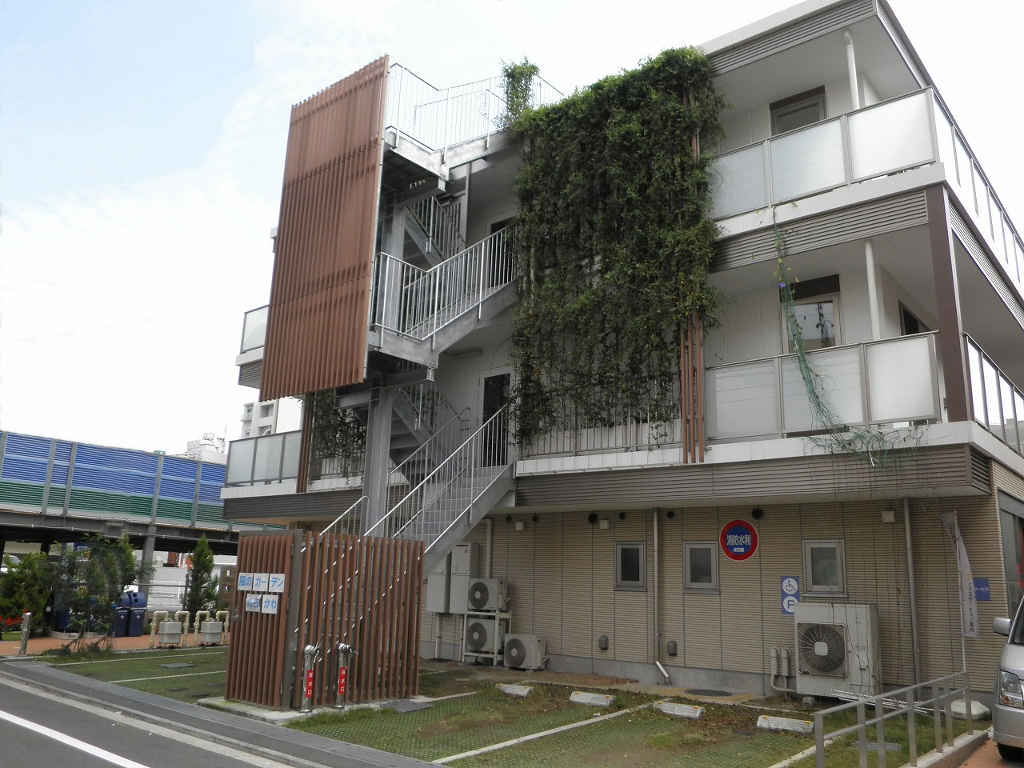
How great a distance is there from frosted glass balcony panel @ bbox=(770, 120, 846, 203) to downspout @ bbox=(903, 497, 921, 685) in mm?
4578

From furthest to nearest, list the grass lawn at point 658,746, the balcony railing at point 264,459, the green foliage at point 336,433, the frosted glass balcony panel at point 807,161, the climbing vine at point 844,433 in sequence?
the balcony railing at point 264,459 → the green foliage at point 336,433 → the frosted glass balcony panel at point 807,161 → the climbing vine at point 844,433 → the grass lawn at point 658,746

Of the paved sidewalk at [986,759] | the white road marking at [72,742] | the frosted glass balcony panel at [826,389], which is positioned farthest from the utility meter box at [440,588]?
the paved sidewalk at [986,759]

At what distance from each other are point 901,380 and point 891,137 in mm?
A: 3440

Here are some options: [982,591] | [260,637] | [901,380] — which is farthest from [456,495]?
[982,591]

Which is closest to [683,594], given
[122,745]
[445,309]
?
[445,309]

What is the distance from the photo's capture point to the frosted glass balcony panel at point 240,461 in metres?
18.7

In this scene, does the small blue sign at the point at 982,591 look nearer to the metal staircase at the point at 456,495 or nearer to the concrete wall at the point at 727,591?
the concrete wall at the point at 727,591

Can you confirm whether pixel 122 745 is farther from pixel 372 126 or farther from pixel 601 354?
pixel 372 126

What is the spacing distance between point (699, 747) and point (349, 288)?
8.52 m

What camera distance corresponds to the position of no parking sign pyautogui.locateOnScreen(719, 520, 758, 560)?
12430 mm

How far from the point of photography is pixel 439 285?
14.0 m

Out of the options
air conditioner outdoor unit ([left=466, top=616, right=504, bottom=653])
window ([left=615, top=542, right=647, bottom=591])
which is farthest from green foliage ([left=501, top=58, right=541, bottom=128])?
air conditioner outdoor unit ([left=466, top=616, right=504, bottom=653])

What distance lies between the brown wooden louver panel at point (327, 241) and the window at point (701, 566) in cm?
608

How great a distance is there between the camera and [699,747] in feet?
27.8
